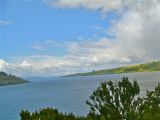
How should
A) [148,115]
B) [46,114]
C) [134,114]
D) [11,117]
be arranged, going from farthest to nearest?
[11,117], [134,114], [46,114], [148,115]

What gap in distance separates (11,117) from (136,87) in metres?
101

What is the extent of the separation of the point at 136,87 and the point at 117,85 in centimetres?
228

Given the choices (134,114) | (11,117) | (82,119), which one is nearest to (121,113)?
(134,114)

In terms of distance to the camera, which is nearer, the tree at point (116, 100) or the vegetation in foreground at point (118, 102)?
the vegetation in foreground at point (118, 102)

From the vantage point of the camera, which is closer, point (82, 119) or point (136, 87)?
point (82, 119)

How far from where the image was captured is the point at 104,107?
35.0 meters

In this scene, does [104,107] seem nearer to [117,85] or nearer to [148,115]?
[117,85]

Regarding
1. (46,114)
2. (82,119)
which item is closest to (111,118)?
(82,119)

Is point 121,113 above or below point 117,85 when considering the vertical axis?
below

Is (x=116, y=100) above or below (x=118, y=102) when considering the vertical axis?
above

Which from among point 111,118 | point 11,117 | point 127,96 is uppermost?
point 127,96

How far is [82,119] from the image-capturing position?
30297 millimetres

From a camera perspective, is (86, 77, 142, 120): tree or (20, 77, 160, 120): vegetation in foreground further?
(86, 77, 142, 120): tree

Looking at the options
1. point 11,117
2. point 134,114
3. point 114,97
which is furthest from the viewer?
point 11,117
